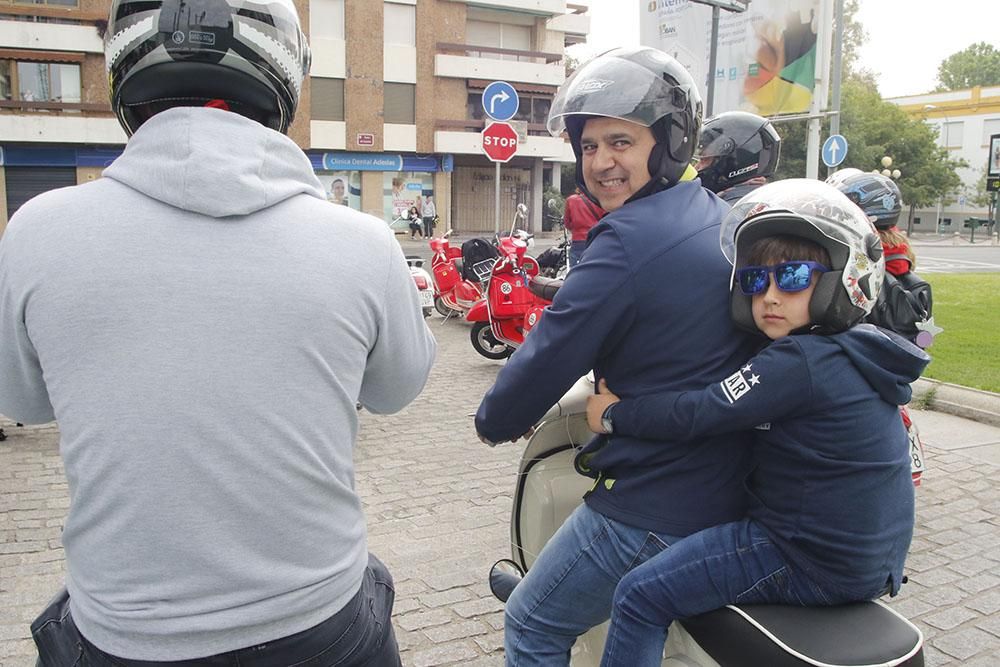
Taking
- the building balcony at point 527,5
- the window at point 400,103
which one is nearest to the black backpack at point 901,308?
the window at point 400,103

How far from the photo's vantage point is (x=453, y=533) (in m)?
4.38

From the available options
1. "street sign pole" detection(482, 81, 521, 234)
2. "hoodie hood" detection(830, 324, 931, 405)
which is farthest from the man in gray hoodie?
"street sign pole" detection(482, 81, 521, 234)

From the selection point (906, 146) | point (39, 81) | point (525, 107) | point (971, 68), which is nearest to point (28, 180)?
point (39, 81)

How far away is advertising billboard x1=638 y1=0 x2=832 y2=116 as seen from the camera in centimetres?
1469

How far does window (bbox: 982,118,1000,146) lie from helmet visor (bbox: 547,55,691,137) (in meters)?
65.0

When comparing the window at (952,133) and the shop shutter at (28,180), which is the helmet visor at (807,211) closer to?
the shop shutter at (28,180)

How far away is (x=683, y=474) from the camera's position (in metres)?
1.95

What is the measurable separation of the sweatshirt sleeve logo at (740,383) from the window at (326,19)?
37656 mm

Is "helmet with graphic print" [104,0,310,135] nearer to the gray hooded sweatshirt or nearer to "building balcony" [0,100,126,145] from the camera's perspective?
the gray hooded sweatshirt

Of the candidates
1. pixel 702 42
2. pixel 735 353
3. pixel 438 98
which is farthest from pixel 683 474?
pixel 438 98

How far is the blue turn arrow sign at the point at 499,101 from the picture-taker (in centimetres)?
1105

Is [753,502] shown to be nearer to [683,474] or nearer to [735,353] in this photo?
[683,474]

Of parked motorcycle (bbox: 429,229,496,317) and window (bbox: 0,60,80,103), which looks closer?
parked motorcycle (bbox: 429,229,496,317)

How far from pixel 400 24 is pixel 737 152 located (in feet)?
119
